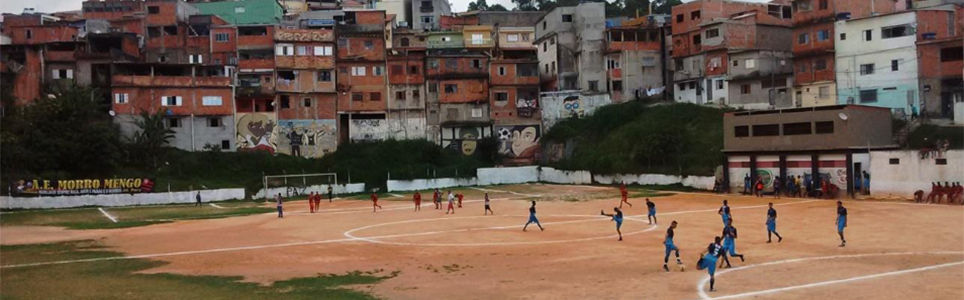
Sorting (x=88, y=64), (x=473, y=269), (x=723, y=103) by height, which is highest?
(x=88, y=64)

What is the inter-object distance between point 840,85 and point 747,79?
9.94m

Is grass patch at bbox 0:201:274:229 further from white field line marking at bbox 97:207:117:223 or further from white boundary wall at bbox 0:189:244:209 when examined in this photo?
white boundary wall at bbox 0:189:244:209

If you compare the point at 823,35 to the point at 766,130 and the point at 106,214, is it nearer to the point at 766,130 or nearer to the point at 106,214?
the point at 766,130

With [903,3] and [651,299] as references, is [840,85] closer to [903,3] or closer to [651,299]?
[903,3]

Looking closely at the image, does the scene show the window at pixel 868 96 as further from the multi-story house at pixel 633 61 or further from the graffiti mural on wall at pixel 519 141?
the graffiti mural on wall at pixel 519 141

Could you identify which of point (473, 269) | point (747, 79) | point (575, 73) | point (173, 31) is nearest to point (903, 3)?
point (747, 79)

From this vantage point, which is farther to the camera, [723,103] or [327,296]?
[723,103]

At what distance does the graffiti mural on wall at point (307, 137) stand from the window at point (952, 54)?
56339 mm

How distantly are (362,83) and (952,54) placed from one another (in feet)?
180

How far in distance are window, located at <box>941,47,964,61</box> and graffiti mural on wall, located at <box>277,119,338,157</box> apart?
2218 inches

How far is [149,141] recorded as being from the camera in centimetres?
6656

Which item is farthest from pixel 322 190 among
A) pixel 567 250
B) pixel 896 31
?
pixel 896 31

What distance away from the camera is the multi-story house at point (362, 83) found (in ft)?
263

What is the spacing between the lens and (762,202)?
156 feet
